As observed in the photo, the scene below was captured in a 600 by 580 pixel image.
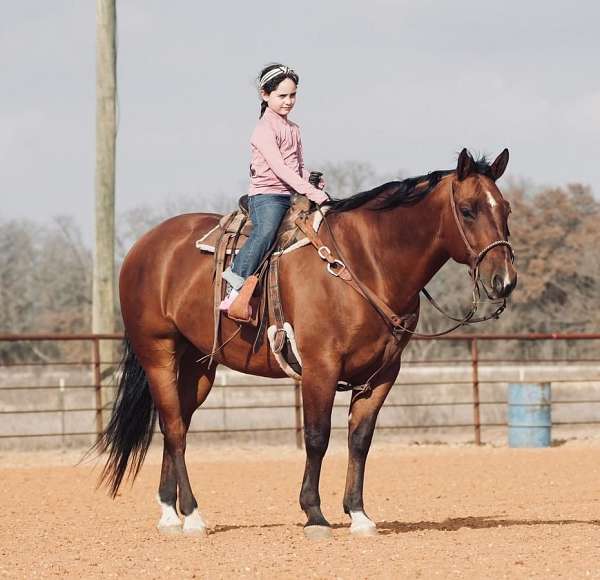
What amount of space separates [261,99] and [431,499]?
412 cm

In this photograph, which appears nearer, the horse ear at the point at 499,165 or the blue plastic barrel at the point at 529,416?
the horse ear at the point at 499,165

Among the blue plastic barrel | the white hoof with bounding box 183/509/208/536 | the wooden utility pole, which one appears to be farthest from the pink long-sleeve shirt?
the blue plastic barrel

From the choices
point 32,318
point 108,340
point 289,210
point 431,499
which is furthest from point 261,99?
point 32,318

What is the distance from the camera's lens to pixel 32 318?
153 feet

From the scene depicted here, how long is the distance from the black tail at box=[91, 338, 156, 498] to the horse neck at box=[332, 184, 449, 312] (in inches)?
79.9

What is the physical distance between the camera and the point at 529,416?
14.9 meters

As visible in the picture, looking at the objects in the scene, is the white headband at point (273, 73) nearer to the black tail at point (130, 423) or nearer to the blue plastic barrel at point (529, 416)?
the black tail at point (130, 423)

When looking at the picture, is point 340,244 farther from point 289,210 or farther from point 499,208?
point 499,208

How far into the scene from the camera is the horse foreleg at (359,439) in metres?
6.82

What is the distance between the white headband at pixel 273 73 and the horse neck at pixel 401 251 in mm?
1082

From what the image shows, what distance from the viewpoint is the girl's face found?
7.00 metres

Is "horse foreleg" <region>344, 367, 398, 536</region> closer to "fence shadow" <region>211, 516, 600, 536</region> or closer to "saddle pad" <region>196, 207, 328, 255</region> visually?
"fence shadow" <region>211, 516, 600, 536</region>

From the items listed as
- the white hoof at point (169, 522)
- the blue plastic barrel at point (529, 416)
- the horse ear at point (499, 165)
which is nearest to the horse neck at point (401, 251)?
the horse ear at point (499, 165)

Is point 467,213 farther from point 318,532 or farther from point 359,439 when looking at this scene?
point 318,532
